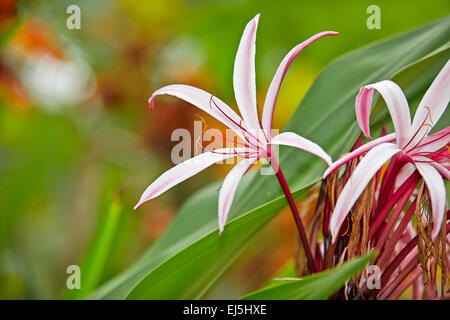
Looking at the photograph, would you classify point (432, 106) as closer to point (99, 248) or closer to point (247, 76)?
point (247, 76)

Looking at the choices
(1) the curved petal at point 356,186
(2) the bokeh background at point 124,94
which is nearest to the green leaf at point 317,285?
(1) the curved petal at point 356,186

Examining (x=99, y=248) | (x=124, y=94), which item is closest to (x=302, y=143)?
(x=99, y=248)

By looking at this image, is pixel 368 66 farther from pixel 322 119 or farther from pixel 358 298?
pixel 358 298

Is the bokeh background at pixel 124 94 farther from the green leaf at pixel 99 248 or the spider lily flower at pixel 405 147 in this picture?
the spider lily flower at pixel 405 147

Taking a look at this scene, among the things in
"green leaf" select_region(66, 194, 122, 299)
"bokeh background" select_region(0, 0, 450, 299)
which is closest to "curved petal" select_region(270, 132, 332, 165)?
"green leaf" select_region(66, 194, 122, 299)

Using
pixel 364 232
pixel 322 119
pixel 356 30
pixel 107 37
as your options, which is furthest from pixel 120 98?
pixel 364 232
